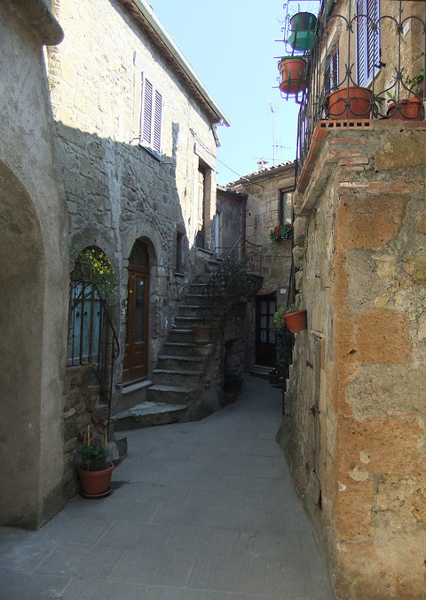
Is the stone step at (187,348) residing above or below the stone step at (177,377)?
above

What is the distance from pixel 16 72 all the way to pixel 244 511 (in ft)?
13.4

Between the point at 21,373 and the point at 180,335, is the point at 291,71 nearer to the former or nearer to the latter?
the point at 180,335

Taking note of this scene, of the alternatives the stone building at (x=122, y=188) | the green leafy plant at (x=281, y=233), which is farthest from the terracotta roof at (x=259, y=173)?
the stone building at (x=122, y=188)

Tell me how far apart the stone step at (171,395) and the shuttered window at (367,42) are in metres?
5.35

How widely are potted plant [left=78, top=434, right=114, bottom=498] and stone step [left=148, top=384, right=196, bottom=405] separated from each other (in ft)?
10.5

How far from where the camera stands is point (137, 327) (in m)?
7.85

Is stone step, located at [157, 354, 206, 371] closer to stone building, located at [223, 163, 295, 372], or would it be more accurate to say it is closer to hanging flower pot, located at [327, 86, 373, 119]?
stone building, located at [223, 163, 295, 372]

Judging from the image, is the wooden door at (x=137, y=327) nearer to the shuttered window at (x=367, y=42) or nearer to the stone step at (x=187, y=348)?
the stone step at (x=187, y=348)

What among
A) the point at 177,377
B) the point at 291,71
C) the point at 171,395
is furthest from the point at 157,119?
the point at 171,395

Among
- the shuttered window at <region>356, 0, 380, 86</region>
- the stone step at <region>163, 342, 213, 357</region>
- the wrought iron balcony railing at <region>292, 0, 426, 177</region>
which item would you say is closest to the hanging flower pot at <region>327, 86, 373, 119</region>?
the wrought iron balcony railing at <region>292, 0, 426, 177</region>

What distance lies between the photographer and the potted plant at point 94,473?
4105 mm

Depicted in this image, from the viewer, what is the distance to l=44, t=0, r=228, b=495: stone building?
5.27 m

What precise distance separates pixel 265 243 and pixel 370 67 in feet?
28.4

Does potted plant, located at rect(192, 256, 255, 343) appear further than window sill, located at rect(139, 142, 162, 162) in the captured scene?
Yes
